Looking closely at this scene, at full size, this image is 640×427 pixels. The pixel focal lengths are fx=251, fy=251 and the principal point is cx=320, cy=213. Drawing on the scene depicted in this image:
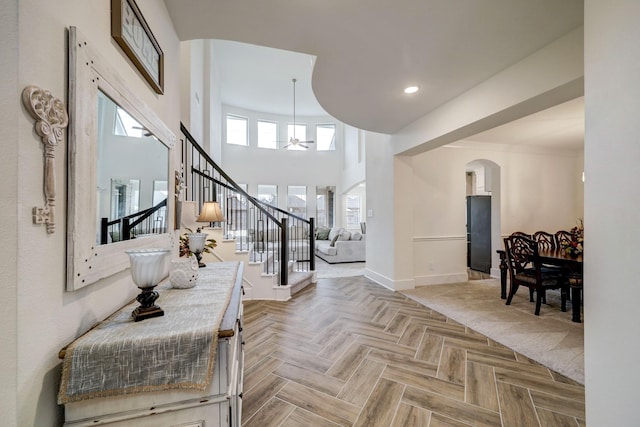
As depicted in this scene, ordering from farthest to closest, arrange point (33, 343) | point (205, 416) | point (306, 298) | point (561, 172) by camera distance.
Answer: point (561, 172) < point (306, 298) < point (205, 416) < point (33, 343)

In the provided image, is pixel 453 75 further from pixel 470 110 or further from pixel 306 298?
pixel 306 298

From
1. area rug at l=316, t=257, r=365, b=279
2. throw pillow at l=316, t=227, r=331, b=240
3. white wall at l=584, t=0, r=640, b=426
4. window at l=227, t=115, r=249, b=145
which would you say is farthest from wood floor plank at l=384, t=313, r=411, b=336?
window at l=227, t=115, r=249, b=145

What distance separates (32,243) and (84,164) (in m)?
0.32

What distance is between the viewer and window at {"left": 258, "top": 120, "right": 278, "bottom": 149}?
9216mm

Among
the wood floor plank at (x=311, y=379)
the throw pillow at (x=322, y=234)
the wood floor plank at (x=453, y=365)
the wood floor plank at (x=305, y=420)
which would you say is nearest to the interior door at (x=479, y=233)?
the wood floor plank at (x=453, y=365)

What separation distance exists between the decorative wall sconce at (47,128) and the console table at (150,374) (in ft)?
1.38

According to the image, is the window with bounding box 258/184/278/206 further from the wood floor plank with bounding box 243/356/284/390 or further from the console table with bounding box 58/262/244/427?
the console table with bounding box 58/262/244/427

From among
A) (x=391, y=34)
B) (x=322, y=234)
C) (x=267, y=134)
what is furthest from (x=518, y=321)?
(x=267, y=134)

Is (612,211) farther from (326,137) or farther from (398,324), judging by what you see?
(326,137)

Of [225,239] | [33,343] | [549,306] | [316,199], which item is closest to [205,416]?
[33,343]

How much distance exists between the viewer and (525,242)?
342 cm

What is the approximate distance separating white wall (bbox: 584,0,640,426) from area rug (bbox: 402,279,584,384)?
1400 millimetres

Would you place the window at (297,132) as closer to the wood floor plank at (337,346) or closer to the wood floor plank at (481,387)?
the wood floor plank at (337,346)

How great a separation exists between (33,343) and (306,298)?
3.30 metres
